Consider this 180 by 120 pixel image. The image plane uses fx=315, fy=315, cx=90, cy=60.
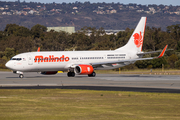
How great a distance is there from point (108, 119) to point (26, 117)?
3682mm

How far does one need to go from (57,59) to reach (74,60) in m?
2.70

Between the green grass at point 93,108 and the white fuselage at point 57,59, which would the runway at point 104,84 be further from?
the green grass at point 93,108

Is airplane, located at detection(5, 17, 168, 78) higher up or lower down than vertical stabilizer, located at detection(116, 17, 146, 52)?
lower down

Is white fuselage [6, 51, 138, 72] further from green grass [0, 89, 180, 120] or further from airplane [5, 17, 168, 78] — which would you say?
green grass [0, 89, 180, 120]

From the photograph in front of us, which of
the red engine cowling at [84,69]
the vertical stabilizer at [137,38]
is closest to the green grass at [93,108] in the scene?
the red engine cowling at [84,69]

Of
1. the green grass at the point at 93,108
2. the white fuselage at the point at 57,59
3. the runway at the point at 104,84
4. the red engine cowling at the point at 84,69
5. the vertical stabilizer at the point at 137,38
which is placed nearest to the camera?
the green grass at the point at 93,108

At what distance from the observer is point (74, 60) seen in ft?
148

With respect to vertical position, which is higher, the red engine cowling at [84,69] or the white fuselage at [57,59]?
the white fuselage at [57,59]

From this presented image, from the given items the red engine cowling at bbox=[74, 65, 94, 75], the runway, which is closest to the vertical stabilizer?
the red engine cowling at bbox=[74, 65, 94, 75]

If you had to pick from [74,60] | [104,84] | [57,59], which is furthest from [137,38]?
[104,84]

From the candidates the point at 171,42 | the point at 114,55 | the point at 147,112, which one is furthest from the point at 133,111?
the point at 171,42

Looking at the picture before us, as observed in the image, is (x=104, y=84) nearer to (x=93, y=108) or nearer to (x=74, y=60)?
(x=74, y=60)

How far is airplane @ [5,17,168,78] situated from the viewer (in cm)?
4228

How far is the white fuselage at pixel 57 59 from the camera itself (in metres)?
42.1
